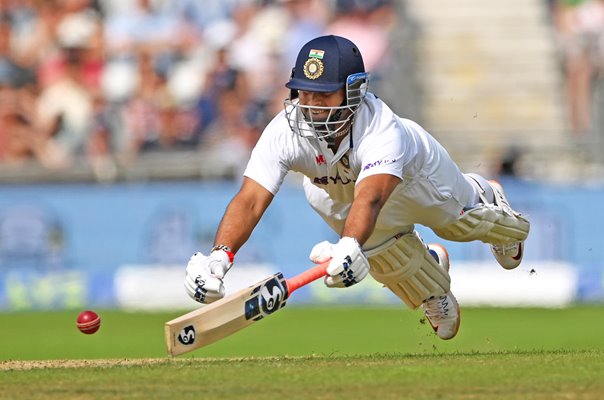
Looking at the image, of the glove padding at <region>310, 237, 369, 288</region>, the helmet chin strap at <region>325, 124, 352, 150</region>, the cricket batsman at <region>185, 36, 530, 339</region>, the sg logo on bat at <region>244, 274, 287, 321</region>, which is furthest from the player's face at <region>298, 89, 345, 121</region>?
the sg logo on bat at <region>244, 274, 287, 321</region>

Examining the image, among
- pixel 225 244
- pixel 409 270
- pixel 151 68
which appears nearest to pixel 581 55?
pixel 151 68

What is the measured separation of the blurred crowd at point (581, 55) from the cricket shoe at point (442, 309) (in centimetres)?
858

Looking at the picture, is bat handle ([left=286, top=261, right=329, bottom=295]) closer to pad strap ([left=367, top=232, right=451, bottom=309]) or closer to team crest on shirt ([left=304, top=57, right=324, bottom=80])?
team crest on shirt ([left=304, top=57, right=324, bottom=80])

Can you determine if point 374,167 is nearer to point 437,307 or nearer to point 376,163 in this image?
point 376,163

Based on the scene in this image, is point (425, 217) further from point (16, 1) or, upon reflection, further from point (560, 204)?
point (16, 1)

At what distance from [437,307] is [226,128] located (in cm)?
776

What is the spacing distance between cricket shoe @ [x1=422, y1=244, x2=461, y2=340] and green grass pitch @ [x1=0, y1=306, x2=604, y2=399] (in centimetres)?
42

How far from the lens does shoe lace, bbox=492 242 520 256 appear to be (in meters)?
9.12

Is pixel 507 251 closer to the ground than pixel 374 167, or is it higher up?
higher up

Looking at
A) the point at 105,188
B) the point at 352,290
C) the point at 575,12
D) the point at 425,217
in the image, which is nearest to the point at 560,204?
the point at 352,290

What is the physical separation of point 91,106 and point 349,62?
958 centimetres

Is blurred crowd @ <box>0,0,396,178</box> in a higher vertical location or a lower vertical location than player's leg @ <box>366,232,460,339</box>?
higher

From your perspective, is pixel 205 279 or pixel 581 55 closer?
pixel 205 279

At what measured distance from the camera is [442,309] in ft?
29.3
